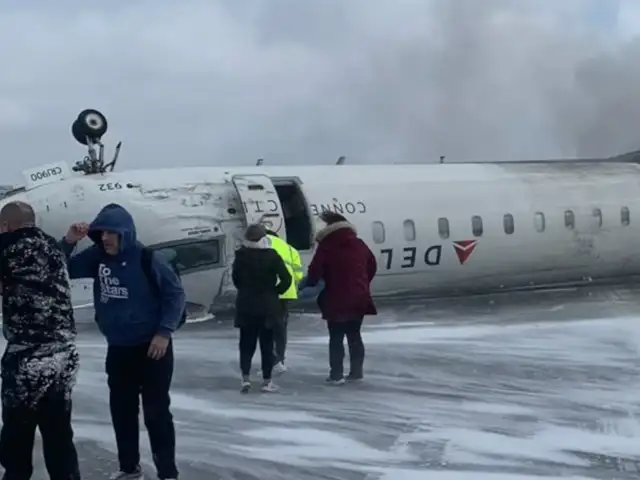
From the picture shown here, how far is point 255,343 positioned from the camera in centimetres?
937

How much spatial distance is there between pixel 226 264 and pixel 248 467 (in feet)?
28.4

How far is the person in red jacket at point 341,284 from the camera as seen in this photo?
9805 millimetres

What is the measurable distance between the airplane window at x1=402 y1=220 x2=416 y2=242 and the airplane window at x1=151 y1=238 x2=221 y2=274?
3.54 m

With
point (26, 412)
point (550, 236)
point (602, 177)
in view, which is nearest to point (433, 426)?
point (26, 412)

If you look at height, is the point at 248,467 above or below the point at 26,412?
below

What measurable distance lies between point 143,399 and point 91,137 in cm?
1106

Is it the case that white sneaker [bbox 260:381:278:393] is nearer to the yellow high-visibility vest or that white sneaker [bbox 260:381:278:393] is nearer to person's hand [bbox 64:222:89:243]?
the yellow high-visibility vest

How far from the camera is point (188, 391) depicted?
984cm

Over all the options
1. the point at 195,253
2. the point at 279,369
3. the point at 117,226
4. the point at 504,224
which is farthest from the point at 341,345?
the point at 504,224

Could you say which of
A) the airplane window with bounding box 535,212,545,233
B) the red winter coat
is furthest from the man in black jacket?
the airplane window with bounding box 535,212,545,233

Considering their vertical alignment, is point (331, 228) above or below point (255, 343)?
above

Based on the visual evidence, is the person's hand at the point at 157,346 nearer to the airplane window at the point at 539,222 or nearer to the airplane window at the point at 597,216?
the airplane window at the point at 539,222

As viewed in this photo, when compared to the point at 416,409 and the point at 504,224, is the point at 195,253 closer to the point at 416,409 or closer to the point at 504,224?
the point at 504,224

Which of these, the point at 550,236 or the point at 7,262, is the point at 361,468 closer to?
the point at 7,262
